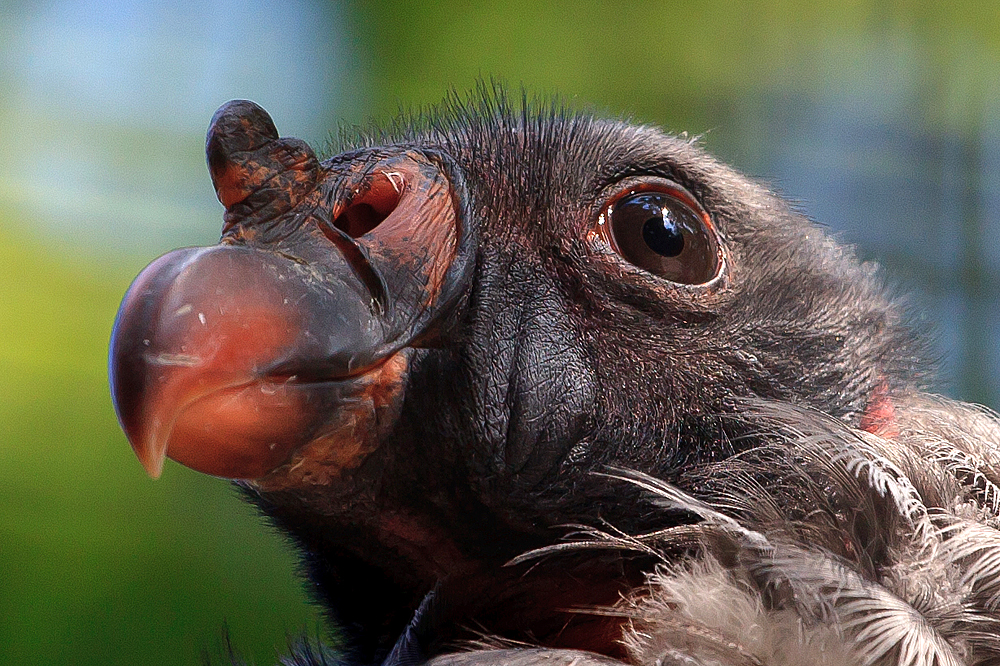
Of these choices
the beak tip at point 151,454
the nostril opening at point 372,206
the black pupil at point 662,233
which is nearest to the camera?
the beak tip at point 151,454

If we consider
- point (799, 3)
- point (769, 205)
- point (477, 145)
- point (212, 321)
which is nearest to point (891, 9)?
point (799, 3)

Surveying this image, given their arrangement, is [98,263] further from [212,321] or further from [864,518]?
[864,518]

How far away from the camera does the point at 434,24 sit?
375 centimetres

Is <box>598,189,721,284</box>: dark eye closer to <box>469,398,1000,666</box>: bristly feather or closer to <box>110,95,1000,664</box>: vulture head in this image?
<box>110,95,1000,664</box>: vulture head

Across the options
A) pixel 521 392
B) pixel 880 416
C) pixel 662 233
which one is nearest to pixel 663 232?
pixel 662 233

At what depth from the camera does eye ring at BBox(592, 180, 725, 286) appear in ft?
4.18

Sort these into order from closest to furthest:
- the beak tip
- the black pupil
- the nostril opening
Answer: the beak tip < the nostril opening < the black pupil

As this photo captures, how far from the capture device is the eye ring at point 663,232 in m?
1.27

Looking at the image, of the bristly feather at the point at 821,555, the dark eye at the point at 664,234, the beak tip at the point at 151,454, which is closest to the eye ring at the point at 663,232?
the dark eye at the point at 664,234

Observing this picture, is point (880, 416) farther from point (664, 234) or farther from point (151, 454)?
point (151, 454)

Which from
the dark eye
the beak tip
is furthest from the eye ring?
the beak tip

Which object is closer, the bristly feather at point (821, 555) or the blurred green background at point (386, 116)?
the bristly feather at point (821, 555)

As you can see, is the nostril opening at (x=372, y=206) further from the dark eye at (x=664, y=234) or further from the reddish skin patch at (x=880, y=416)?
the reddish skin patch at (x=880, y=416)

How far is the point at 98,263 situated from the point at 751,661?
306 cm
